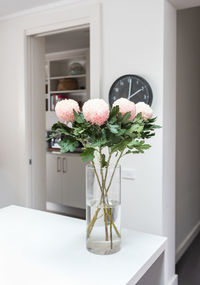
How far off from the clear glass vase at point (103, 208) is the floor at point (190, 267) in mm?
1746

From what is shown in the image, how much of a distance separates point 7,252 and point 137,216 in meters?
1.26

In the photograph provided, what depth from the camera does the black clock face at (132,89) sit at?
7.02 ft

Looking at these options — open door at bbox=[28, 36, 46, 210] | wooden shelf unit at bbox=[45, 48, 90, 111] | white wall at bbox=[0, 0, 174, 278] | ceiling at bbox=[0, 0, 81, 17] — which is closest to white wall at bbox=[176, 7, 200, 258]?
white wall at bbox=[0, 0, 174, 278]

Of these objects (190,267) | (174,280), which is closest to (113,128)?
(174,280)

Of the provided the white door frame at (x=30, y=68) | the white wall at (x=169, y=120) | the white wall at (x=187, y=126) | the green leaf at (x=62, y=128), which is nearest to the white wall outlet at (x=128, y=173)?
the white wall at (x=169, y=120)

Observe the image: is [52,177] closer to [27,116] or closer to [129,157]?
[27,116]

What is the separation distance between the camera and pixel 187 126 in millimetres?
3166

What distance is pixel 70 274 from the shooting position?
40.3 inches

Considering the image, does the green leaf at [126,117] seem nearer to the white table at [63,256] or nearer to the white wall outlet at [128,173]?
the white table at [63,256]

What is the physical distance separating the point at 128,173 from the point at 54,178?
87.2 inches

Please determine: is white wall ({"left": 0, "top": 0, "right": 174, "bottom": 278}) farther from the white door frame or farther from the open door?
the open door

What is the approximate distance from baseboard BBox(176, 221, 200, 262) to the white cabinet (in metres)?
1.43

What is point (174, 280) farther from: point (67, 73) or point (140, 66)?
point (67, 73)

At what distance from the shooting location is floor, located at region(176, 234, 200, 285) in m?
2.59
